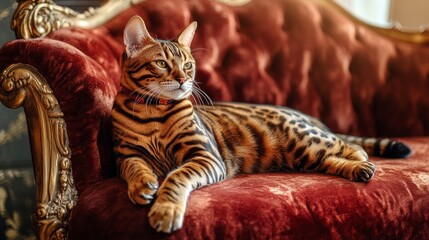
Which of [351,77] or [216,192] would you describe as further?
[351,77]

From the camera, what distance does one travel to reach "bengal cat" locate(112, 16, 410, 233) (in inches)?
41.8

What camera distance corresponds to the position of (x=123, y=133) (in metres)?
1.17

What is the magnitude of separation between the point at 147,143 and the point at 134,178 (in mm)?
178

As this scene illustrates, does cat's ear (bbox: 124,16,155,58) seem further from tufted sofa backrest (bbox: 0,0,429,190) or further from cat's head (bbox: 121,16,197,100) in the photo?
tufted sofa backrest (bbox: 0,0,429,190)

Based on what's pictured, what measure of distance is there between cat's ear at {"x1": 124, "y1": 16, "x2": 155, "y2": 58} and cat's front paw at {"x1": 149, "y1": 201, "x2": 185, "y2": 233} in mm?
455

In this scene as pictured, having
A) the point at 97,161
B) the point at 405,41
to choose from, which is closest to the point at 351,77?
the point at 405,41

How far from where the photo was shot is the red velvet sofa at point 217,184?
972 millimetres

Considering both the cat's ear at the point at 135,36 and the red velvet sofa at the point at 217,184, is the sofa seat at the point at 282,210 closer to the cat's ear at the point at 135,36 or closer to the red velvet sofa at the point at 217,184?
the red velvet sofa at the point at 217,184

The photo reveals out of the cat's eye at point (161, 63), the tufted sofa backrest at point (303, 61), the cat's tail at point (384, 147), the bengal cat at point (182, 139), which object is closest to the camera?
the bengal cat at point (182, 139)

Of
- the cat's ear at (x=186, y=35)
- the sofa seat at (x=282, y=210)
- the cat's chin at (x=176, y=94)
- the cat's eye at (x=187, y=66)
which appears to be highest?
the cat's ear at (x=186, y=35)

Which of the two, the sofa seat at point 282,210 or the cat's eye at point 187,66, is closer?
the sofa seat at point 282,210

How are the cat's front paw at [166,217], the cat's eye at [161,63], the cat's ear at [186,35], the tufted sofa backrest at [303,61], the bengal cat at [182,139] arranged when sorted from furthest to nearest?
the tufted sofa backrest at [303,61]
the cat's ear at [186,35]
the cat's eye at [161,63]
the bengal cat at [182,139]
the cat's front paw at [166,217]

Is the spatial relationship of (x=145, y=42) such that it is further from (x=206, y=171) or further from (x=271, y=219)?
(x=271, y=219)

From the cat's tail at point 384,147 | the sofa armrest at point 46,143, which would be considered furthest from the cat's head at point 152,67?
the cat's tail at point 384,147
